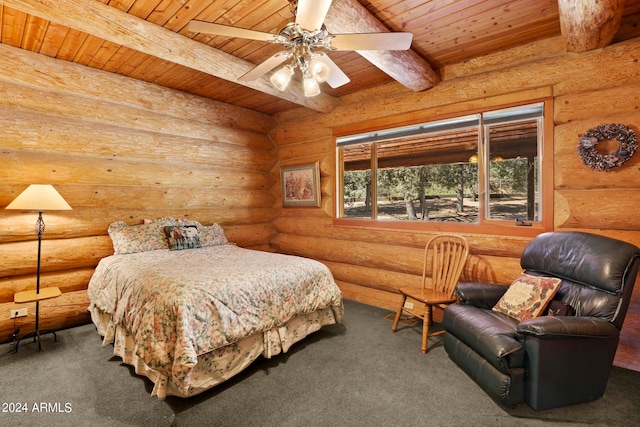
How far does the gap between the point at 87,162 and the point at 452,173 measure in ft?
13.3

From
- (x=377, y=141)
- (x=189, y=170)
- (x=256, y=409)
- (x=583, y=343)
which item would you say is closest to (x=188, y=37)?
(x=189, y=170)

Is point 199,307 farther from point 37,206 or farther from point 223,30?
point 37,206

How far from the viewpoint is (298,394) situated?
2146 mm

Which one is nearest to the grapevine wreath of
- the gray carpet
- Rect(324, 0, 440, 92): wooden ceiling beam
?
Rect(324, 0, 440, 92): wooden ceiling beam

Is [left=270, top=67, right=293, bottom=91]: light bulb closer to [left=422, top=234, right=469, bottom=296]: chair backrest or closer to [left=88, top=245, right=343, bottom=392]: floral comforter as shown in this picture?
[left=88, top=245, right=343, bottom=392]: floral comforter

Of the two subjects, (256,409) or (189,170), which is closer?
(256,409)

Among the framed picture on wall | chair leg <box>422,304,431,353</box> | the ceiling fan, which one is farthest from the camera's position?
the framed picture on wall

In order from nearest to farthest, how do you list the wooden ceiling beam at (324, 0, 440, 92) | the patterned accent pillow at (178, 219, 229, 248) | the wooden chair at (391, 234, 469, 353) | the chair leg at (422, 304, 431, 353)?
the wooden ceiling beam at (324, 0, 440, 92), the chair leg at (422, 304, 431, 353), the wooden chair at (391, 234, 469, 353), the patterned accent pillow at (178, 219, 229, 248)

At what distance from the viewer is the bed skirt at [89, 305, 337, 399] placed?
2050 mm

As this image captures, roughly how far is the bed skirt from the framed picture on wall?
201cm

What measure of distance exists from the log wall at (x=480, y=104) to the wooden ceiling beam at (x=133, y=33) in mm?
1547

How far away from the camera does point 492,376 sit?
6.54 ft

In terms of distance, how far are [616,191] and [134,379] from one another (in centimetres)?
401

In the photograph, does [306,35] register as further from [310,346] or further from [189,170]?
[189,170]
